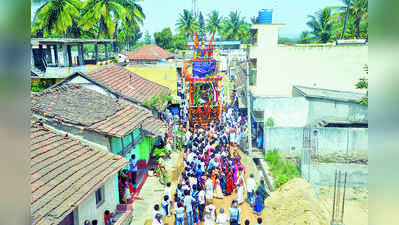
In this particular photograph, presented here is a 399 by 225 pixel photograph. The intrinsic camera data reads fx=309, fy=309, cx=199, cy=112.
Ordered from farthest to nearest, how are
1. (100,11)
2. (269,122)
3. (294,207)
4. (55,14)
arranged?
(100,11) → (55,14) → (269,122) → (294,207)

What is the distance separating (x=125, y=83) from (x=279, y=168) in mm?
8889

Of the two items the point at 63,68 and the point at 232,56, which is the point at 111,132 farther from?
the point at 232,56

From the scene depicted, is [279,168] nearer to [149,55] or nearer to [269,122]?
[269,122]

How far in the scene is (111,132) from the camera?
970 centimetres

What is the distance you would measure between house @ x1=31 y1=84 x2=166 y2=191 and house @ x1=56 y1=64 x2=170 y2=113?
0.71 m

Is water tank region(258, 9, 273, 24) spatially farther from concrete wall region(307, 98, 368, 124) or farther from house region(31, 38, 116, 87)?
house region(31, 38, 116, 87)

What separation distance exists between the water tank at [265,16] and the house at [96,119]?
493 inches

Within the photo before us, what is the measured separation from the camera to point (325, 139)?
15.3 metres

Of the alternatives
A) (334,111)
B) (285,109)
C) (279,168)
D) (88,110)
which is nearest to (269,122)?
(285,109)

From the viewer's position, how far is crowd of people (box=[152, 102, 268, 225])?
864 cm

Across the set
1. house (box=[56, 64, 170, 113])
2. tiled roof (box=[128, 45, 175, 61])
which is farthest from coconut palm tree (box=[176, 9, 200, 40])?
house (box=[56, 64, 170, 113])

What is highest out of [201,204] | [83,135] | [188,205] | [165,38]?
[165,38]

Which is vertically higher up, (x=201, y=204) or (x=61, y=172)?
(x=61, y=172)
